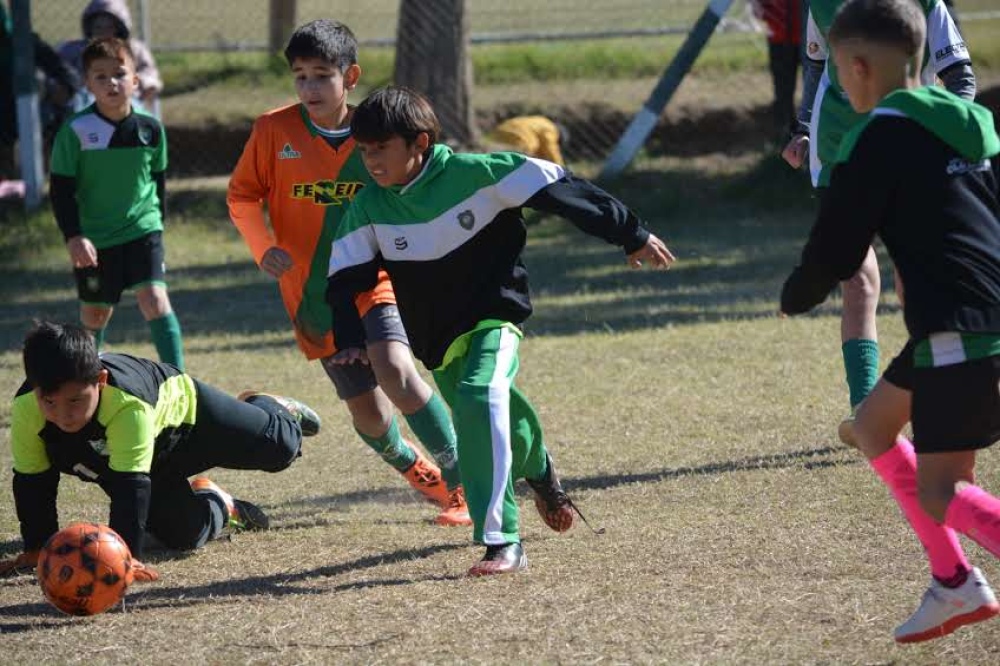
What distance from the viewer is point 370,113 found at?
459 centimetres

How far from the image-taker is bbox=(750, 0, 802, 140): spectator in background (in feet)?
41.4

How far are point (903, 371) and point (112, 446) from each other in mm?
2321

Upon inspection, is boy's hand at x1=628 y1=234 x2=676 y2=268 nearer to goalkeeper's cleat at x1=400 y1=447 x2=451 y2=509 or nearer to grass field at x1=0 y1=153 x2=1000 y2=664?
grass field at x1=0 y1=153 x2=1000 y2=664

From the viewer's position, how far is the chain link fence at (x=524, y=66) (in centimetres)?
1452

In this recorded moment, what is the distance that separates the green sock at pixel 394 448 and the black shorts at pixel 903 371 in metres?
2.15

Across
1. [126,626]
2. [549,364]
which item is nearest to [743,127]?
[549,364]

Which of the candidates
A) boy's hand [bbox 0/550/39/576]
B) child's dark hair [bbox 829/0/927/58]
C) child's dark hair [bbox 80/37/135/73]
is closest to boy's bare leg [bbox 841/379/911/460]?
child's dark hair [bbox 829/0/927/58]

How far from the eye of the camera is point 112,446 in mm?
4566

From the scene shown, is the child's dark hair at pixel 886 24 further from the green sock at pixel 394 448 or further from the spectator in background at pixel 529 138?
the spectator in background at pixel 529 138

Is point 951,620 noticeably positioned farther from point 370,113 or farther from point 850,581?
point 370,113

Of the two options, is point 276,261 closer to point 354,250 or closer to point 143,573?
point 354,250

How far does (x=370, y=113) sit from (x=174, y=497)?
144cm

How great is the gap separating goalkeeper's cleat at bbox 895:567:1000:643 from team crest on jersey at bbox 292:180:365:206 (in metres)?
2.58

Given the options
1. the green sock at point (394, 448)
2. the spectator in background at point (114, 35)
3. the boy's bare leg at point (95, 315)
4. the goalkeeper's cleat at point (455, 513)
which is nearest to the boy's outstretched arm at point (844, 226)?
the goalkeeper's cleat at point (455, 513)
